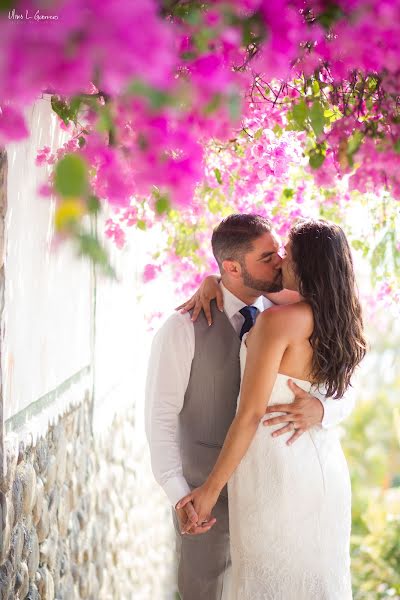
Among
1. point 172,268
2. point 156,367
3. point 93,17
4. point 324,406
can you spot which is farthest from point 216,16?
point 172,268

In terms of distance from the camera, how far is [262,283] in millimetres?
2922

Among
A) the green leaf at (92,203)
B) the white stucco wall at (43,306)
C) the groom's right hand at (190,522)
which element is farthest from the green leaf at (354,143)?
the groom's right hand at (190,522)

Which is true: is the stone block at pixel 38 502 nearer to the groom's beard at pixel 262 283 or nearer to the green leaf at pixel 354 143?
the groom's beard at pixel 262 283

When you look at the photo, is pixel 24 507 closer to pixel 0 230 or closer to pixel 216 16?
pixel 0 230

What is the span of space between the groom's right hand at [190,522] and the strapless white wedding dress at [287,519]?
0.38ft

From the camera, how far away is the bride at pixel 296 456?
2.53 m

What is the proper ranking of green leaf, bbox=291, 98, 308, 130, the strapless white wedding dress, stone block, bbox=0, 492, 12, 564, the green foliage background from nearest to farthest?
green leaf, bbox=291, 98, 308, 130 < stone block, bbox=0, 492, 12, 564 < the strapless white wedding dress < the green foliage background

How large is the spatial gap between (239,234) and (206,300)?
297 millimetres

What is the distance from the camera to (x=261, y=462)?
8.73 feet

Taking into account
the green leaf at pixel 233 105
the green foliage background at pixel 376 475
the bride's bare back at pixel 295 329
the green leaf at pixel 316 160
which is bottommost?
the green foliage background at pixel 376 475

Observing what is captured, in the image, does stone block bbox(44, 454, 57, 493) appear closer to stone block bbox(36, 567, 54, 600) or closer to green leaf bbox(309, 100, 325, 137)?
stone block bbox(36, 567, 54, 600)

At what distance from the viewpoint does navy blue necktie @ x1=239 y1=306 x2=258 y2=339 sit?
2.91 metres

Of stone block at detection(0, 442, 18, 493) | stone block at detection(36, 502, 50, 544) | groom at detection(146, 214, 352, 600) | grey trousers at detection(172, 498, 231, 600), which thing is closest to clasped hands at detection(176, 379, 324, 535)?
groom at detection(146, 214, 352, 600)

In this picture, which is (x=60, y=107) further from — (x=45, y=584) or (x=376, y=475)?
(x=376, y=475)
